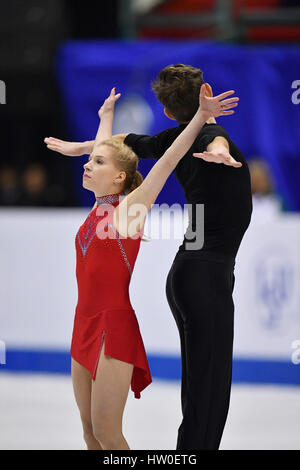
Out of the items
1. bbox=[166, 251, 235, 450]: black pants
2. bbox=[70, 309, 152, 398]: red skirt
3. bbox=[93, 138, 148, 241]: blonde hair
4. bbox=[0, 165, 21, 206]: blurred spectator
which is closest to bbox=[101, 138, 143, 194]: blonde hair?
bbox=[93, 138, 148, 241]: blonde hair

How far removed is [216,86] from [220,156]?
4260mm

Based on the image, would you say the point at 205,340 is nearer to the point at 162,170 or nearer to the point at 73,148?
the point at 162,170

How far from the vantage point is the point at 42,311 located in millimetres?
5848

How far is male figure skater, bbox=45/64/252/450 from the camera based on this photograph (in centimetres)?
285

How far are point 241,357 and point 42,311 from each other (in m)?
1.42

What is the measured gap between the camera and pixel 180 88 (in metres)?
2.94

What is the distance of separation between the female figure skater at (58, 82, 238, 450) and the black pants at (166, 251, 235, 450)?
196 millimetres

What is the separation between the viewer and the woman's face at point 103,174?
3033mm

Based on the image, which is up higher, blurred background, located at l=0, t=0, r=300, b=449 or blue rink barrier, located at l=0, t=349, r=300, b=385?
blurred background, located at l=0, t=0, r=300, b=449

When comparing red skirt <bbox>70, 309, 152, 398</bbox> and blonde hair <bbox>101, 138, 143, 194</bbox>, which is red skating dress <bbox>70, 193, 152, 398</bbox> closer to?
red skirt <bbox>70, 309, 152, 398</bbox>

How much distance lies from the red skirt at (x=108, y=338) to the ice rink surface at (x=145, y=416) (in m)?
1.17

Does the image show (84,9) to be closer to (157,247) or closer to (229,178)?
(157,247)

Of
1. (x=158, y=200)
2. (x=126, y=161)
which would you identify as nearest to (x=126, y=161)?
(x=126, y=161)

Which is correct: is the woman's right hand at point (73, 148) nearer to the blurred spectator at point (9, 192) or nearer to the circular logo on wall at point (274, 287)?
the circular logo on wall at point (274, 287)
